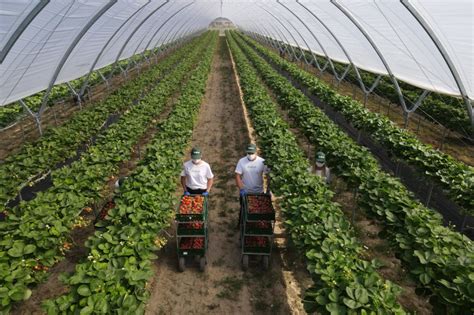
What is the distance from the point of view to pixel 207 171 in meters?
6.93

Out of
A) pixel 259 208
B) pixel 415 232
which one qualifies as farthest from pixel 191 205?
pixel 415 232

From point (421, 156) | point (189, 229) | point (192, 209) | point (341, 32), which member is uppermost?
point (341, 32)

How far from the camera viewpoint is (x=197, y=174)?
683cm

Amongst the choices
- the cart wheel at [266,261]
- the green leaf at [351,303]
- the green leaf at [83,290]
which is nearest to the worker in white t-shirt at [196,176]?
the cart wheel at [266,261]

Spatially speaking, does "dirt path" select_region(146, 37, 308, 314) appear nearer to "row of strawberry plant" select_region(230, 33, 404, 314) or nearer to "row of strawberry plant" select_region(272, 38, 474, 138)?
"row of strawberry plant" select_region(230, 33, 404, 314)

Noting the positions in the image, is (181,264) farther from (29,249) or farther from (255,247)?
(29,249)

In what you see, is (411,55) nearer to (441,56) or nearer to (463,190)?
(441,56)

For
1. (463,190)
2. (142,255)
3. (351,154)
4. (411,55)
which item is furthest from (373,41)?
(142,255)

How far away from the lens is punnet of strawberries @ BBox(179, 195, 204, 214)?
614cm

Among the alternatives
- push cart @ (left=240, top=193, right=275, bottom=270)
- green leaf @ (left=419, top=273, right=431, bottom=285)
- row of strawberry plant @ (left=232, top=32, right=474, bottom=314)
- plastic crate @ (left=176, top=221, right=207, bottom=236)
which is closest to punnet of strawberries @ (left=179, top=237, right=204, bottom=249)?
plastic crate @ (left=176, top=221, right=207, bottom=236)

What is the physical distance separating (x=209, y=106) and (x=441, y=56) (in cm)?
1221

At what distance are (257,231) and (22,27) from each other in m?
6.84

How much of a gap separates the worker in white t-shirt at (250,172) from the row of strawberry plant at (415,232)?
2220 mm

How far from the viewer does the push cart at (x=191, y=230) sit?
593 cm
